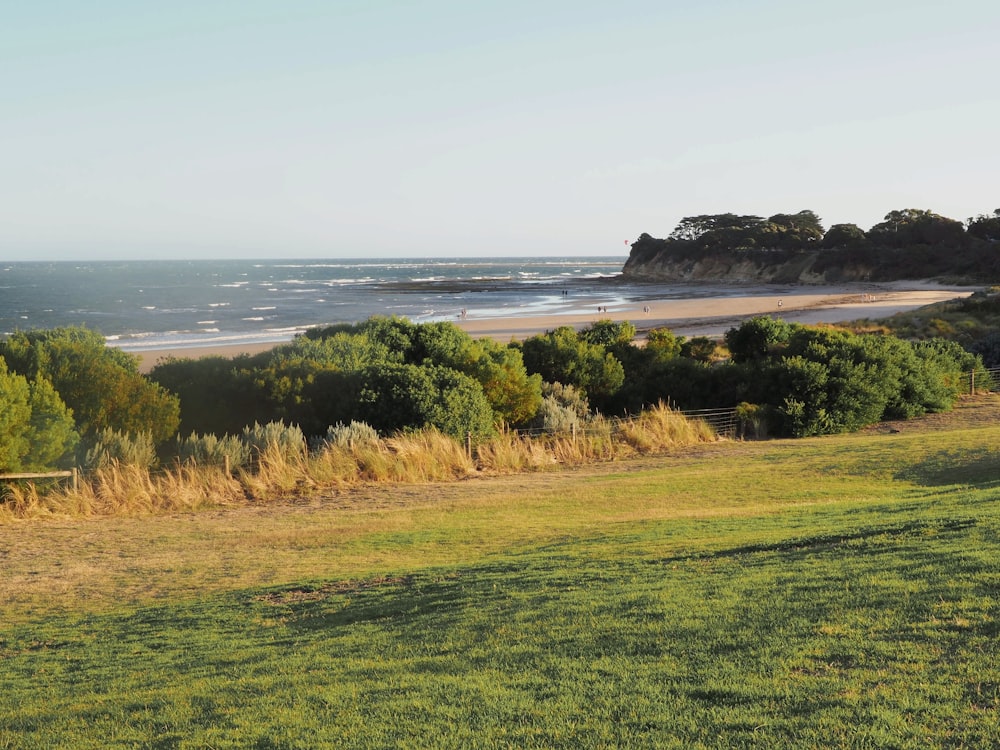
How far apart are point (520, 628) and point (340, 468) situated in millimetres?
10183

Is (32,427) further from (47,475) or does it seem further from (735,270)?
(735,270)

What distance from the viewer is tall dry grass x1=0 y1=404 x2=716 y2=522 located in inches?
564

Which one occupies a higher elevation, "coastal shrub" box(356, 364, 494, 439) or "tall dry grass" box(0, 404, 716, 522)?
"coastal shrub" box(356, 364, 494, 439)

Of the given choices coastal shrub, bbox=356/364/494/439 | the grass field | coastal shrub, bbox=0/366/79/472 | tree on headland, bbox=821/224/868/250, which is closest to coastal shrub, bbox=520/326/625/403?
coastal shrub, bbox=356/364/494/439

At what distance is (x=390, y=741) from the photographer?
4.88 metres

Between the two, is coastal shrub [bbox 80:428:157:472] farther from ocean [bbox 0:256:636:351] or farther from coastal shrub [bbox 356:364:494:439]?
ocean [bbox 0:256:636:351]

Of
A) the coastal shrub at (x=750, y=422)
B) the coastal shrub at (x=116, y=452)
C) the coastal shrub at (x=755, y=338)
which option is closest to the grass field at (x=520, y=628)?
the coastal shrub at (x=116, y=452)

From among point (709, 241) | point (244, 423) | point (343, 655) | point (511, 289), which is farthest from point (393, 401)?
point (709, 241)

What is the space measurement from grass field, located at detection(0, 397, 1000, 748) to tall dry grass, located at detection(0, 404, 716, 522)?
1.13 metres

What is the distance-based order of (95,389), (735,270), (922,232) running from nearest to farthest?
(95,389)
(922,232)
(735,270)

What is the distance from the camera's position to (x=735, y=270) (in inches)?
5027

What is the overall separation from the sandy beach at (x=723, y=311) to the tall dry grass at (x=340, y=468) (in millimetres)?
21925

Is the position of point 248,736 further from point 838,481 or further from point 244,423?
point 244,423

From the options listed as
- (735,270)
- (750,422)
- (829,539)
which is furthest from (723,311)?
(829,539)
